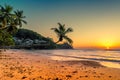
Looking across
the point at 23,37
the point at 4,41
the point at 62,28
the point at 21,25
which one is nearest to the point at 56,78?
the point at 4,41

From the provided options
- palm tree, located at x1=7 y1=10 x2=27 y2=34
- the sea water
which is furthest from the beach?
palm tree, located at x1=7 y1=10 x2=27 y2=34

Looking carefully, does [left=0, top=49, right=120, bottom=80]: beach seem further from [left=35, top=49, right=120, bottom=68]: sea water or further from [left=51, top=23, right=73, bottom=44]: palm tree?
[left=51, top=23, right=73, bottom=44]: palm tree

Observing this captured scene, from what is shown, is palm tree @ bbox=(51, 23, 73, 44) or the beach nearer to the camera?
the beach

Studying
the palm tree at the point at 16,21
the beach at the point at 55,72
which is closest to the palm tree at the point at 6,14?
the palm tree at the point at 16,21

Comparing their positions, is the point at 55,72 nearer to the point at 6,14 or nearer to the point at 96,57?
the point at 96,57

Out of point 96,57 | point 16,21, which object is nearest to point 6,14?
point 16,21

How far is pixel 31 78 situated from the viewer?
1437 cm

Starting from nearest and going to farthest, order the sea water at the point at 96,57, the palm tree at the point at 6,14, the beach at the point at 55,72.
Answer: the beach at the point at 55,72 < the sea water at the point at 96,57 < the palm tree at the point at 6,14

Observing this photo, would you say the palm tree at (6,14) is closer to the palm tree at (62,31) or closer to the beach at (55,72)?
the palm tree at (62,31)

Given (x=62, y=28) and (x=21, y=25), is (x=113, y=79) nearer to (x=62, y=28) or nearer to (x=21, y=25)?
(x=62, y=28)

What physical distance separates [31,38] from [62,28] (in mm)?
122419

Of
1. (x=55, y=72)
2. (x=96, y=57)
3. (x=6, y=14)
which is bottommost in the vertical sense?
(x=55, y=72)

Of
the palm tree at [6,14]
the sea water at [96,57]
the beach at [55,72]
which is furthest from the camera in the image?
the palm tree at [6,14]

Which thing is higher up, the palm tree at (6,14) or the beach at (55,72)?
the palm tree at (6,14)
